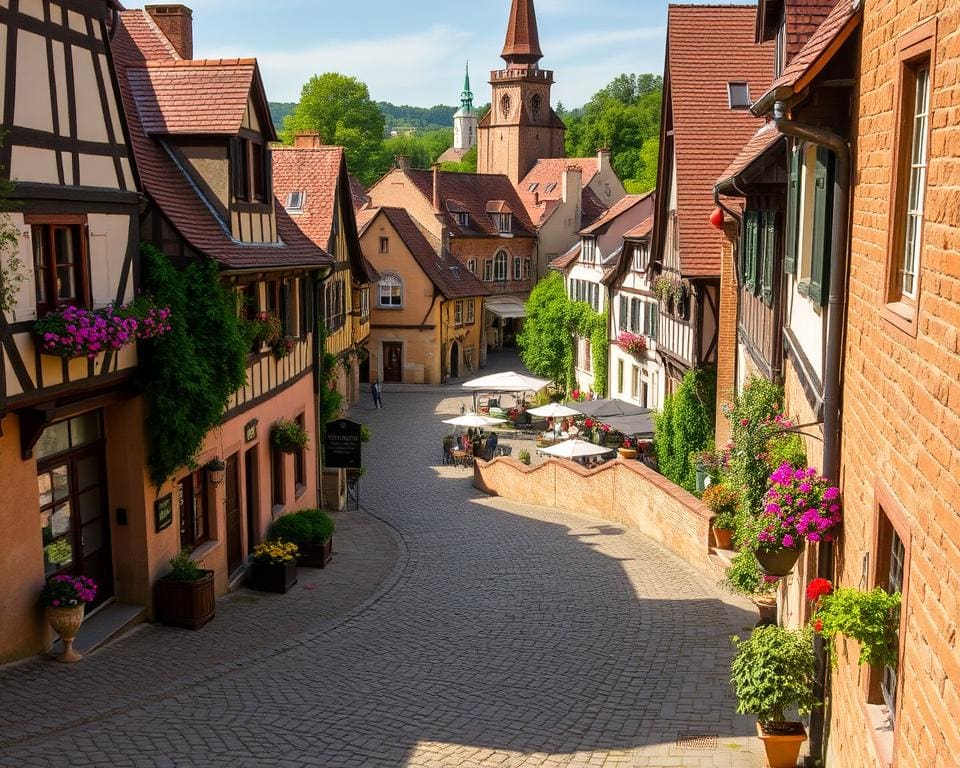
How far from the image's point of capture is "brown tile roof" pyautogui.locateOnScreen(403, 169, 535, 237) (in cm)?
5603

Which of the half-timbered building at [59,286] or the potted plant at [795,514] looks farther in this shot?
the half-timbered building at [59,286]

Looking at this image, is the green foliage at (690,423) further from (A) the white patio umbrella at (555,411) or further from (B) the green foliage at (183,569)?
(B) the green foliage at (183,569)

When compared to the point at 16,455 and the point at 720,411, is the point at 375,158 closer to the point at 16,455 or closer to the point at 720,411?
the point at 720,411

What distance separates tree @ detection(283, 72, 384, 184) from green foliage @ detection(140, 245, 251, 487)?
204 ft

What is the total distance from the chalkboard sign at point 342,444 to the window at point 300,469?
661mm

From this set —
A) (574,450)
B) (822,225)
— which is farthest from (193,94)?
(574,450)

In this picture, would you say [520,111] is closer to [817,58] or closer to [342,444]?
[342,444]

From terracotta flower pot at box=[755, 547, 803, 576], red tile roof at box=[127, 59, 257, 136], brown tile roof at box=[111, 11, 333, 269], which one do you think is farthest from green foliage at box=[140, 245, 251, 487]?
terracotta flower pot at box=[755, 547, 803, 576]

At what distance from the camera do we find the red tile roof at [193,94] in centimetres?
1583

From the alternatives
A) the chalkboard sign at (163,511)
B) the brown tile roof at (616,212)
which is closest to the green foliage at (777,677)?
the chalkboard sign at (163,511)

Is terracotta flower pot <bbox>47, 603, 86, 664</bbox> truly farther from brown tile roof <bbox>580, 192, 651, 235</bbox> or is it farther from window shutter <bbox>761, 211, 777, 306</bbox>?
brown tile roof <bbox>580, 192, 651, 235</bbox>

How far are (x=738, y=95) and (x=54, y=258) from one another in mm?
16231

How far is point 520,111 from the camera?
70625 mm

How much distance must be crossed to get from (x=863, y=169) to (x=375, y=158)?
74.6 metres
